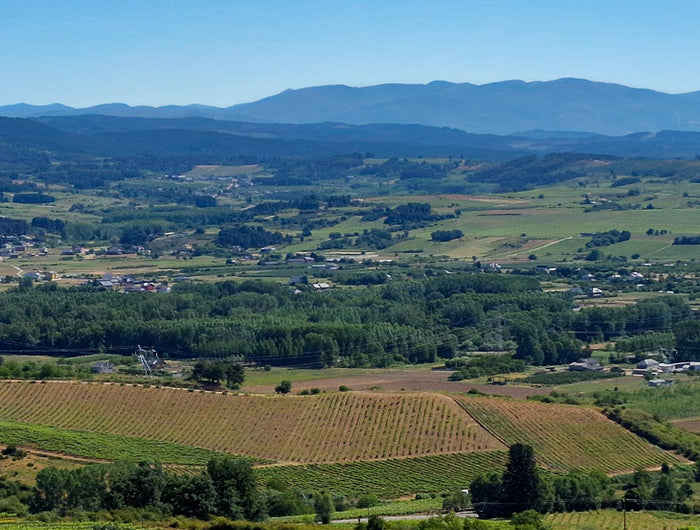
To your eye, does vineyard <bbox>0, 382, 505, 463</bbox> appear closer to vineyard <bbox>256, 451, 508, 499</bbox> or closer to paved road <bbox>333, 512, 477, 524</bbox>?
vineyard <bbox>256, 451, 508, 499</bbox>

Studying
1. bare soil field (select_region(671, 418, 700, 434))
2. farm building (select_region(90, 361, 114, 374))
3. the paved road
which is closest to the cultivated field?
bare soil field (select_region(671, 418, 700, 434))

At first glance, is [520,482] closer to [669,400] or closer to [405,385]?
[669,400]

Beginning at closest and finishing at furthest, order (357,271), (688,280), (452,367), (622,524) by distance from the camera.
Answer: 1. (622,524)
2. (452,367)
3. (688,280)
4. (357,271)

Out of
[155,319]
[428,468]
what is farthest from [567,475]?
[155,319]

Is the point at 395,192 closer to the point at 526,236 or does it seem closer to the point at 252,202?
the point at 252,202

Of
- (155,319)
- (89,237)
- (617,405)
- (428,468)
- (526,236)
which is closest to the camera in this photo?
(428,468)

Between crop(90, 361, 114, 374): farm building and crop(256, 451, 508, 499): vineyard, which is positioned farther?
crop(90, 361, 114, 374): farm building
